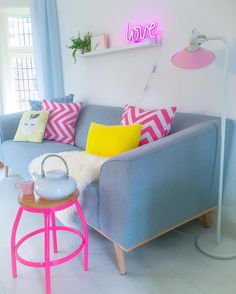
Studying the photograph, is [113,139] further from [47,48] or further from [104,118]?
[47,48]

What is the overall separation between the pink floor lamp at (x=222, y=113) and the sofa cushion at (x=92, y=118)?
870 millimetres

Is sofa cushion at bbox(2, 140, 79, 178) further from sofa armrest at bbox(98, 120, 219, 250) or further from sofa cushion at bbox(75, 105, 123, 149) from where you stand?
sofa armrest at bbox(98, 120, 219, 250)

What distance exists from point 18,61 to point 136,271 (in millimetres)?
3141

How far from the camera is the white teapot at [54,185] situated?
132 cm

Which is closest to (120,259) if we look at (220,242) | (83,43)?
(220,242)

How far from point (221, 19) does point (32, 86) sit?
2.82 metres

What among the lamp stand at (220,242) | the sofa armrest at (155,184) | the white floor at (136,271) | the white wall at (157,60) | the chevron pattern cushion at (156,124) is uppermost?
the white wall at (157,60)

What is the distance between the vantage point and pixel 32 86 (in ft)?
13.0

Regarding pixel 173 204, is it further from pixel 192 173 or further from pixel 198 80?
pixel 198 80

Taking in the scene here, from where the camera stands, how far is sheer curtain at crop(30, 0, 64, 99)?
10.7ft

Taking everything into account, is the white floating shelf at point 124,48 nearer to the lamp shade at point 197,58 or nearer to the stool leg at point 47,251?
the lamp shade at point 197,58

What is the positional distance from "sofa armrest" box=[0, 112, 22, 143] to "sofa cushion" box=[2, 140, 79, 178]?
107 millimetres

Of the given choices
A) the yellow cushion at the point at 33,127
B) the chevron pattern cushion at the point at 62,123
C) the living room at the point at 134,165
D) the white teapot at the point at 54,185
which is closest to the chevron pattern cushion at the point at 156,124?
the living room at the point at 134,165

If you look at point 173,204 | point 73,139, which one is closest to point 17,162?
point 73,139
